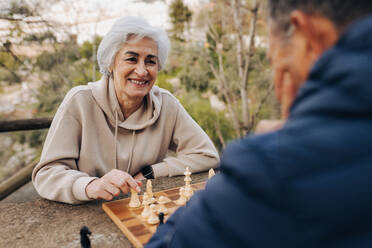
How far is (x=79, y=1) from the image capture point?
5.05 m

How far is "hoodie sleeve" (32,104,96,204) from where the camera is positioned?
170cm

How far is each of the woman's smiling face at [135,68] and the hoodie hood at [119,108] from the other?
0.08 metres

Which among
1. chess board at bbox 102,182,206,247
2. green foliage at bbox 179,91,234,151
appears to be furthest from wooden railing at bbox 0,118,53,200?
green foliage at bbox 179,91,234,151

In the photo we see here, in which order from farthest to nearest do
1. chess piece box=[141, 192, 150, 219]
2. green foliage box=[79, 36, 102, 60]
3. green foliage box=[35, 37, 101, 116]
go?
green foliage box=[79, 36, 102, 60] < green foliage box=[35, 37, 101, 116] < chess piece box=[141, 192, 150, 219]

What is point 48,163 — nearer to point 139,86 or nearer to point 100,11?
point 139,86

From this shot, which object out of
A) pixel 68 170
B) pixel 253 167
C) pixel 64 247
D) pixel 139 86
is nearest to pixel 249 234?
pixel 253 167

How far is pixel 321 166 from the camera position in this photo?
1.84 feet

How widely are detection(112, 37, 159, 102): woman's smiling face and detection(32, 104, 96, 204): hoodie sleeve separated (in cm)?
43

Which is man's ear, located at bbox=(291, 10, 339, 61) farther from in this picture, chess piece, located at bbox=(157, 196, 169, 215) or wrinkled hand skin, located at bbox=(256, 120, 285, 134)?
chess piece, located at bbox=(157, 196, 169, 215)

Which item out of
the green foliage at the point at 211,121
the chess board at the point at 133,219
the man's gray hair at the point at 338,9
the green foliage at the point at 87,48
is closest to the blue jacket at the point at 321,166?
the man's gray hair at the point at 338,9

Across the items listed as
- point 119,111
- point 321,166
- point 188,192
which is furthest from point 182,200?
point 321,166

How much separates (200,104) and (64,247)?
5.08 metres

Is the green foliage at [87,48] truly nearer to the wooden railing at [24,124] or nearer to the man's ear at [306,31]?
the wooden railing at [24,124]

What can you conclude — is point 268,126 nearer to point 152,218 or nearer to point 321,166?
point 321,166
